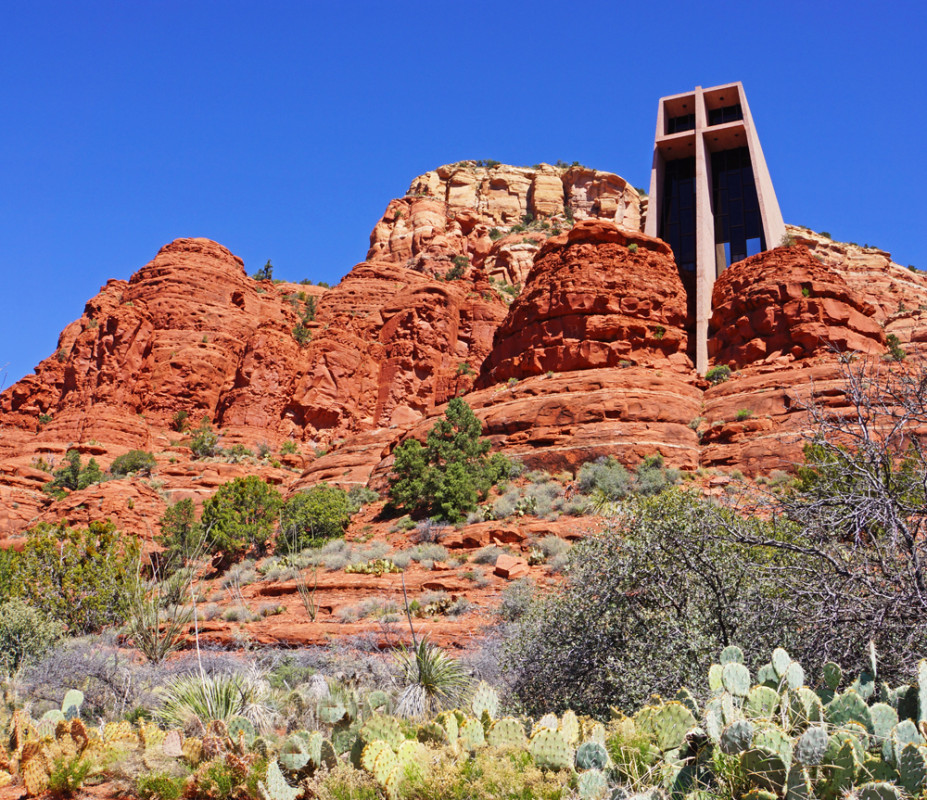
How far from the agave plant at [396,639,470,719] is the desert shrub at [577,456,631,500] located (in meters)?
13.0

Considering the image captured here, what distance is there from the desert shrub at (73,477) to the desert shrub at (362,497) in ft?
44.1

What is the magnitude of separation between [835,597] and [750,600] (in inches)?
77.8

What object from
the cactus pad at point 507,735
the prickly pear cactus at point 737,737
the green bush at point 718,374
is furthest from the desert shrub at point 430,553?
the prickly pear cactus at point 737,737

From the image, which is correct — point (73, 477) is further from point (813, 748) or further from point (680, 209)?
point (813, 748)

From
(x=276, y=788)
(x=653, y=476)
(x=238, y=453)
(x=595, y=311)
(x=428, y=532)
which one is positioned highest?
(x=595, y=311)

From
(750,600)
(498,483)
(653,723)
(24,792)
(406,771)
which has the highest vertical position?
(498,483)

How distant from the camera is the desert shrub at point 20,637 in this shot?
15.6 meters

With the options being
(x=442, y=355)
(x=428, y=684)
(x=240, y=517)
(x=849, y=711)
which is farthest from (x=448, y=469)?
(x=442, y=355)

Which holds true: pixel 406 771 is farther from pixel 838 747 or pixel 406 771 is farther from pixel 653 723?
pixel 838 747

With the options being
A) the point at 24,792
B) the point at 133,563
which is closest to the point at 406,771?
the point at 24,792

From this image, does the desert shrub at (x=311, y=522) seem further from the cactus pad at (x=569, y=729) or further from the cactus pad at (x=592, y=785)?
the cactus pad at (x=592, y=785)

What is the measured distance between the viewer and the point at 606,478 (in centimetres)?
2591

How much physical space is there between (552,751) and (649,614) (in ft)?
13.3

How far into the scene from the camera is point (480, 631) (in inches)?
640
